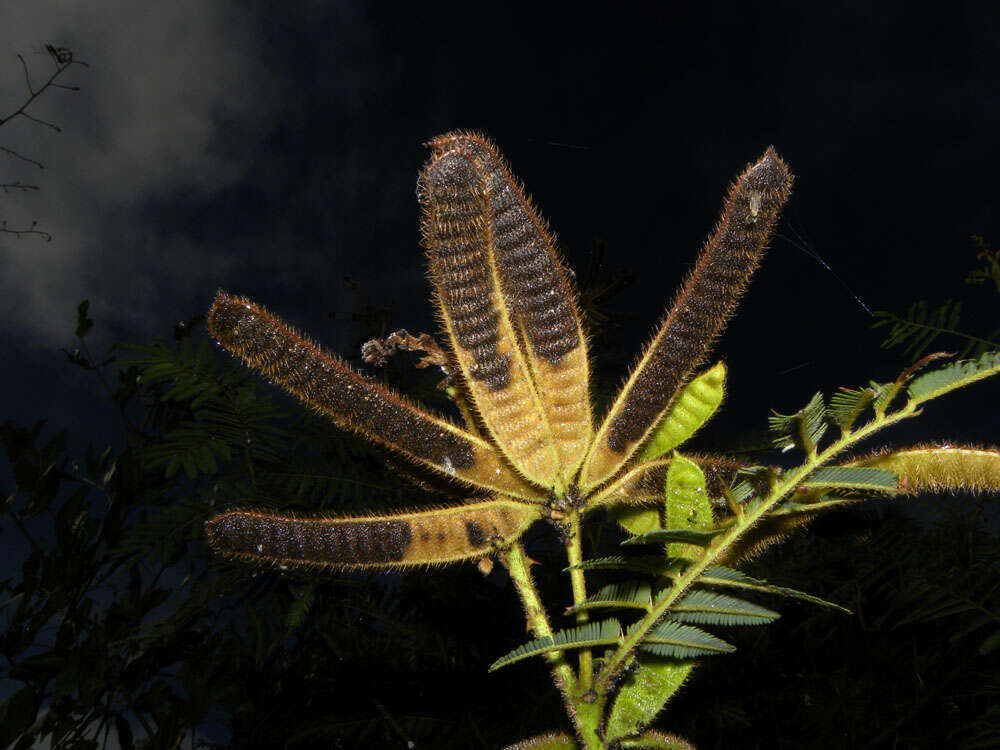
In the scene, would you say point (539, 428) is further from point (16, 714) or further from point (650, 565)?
point (16, 714)

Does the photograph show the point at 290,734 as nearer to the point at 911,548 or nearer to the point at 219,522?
the point at 219,522

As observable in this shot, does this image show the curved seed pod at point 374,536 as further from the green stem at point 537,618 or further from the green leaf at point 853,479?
the green leaf at point 853,479

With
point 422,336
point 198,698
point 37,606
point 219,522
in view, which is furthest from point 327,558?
point 37,606

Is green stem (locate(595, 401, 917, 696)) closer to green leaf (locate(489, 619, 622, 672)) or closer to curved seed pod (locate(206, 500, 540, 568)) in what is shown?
green leaf (locate(489, 619, 622, 672))

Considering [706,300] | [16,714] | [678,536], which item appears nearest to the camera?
[678,536]

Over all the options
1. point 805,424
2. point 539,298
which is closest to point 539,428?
point 539,298

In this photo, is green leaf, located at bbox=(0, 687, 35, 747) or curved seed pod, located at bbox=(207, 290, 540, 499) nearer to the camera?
curved seed pod, located at bbox=(207, 290, 540, 499)

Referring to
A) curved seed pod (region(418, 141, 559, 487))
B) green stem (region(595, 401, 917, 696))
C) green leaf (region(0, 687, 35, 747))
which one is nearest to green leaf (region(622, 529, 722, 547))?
green stem (region(595, 401, 917, 696))
